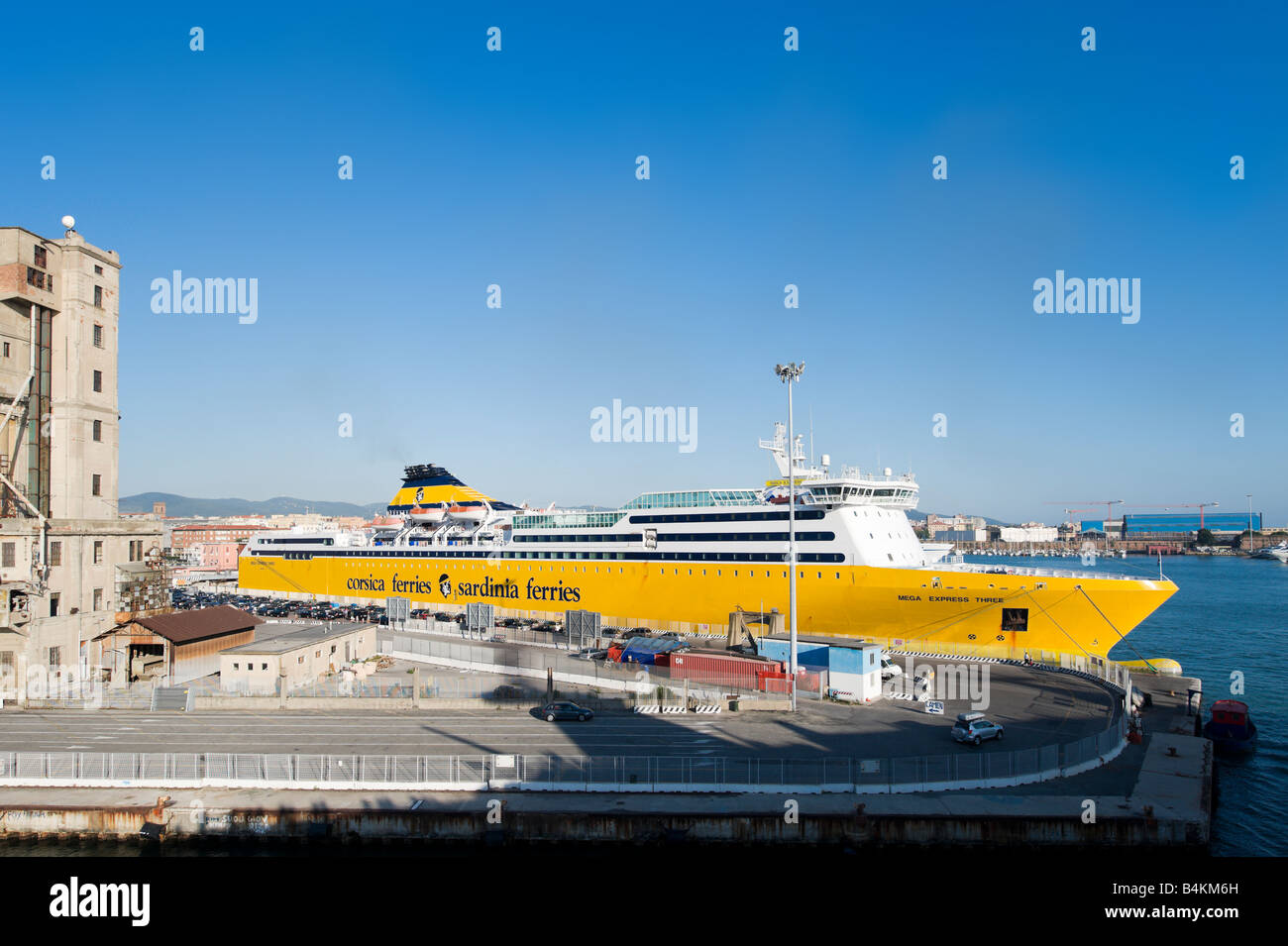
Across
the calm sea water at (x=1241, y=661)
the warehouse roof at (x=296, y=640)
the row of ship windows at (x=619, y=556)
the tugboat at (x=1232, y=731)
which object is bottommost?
the calm sea water at (x=1241, y=661)

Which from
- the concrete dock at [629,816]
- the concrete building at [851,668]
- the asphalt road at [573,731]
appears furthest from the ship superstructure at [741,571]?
the concrete dock at [629,816]

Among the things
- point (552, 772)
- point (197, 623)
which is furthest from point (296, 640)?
point (552, 772)

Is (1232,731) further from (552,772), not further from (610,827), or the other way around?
(552,772)

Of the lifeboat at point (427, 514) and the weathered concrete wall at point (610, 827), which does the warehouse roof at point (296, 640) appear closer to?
the weathered concrete wall at point (610, 827)

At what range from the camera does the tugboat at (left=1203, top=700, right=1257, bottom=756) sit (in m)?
26.0

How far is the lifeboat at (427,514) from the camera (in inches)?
2328

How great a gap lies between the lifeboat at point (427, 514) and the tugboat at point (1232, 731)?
50163 mm

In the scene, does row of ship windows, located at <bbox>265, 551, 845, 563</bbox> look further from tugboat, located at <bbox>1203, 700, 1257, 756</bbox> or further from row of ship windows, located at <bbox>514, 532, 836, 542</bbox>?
tugboat, located at <bbox>1203, 700, 1257, 756</bbox>

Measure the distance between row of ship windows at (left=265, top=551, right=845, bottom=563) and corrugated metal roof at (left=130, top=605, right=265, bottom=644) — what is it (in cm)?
2020

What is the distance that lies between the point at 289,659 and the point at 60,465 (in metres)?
13.3

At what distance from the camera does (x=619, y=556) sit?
152ft

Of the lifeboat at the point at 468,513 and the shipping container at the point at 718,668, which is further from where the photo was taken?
the lifeboat at the point at 468,513
